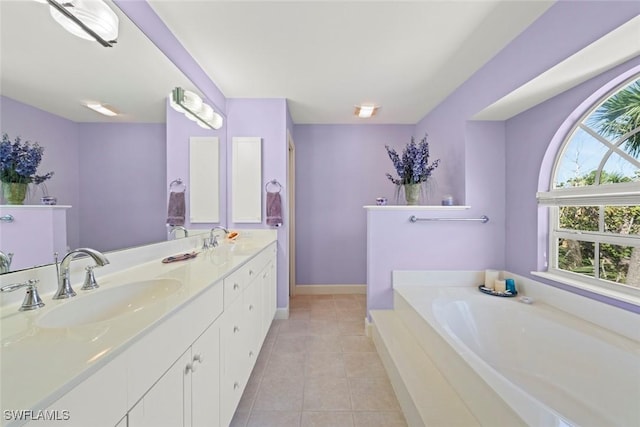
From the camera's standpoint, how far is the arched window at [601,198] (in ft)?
5.00

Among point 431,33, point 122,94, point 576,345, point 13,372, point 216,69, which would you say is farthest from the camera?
point 216,69

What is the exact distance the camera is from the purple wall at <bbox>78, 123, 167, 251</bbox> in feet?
3.90

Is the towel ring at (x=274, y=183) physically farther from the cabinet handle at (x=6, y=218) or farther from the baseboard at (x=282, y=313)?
the cabinet handle at (x=6, y=218)

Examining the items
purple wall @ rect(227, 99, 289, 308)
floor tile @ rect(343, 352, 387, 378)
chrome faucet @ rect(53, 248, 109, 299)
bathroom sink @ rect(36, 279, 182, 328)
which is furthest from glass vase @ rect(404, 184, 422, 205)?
chrome faucet @ rect(53, 248, 109, 299)

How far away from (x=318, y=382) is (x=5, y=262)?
68.6 inches

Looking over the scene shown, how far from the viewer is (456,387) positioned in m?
1.39

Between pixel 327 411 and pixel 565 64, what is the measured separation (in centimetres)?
243

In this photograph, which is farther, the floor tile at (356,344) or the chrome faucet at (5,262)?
the floor tile at (356,344)

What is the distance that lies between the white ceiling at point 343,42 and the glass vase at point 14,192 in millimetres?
1258

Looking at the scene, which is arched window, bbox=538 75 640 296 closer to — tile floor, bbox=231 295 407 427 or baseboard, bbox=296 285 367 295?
tile floor, bbox=231 295 407 427

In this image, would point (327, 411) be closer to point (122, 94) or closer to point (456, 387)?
point (456, 387)

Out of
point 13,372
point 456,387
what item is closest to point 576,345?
point 456,387

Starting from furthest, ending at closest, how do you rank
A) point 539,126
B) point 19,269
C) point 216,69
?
point 216,69 → point 539,126 → point 19,269

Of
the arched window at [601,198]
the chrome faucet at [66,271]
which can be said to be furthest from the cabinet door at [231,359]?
the arched window at [601,198]
